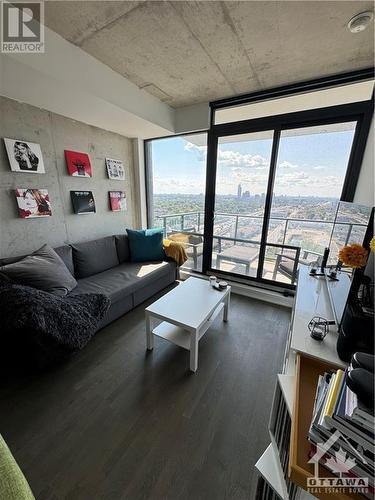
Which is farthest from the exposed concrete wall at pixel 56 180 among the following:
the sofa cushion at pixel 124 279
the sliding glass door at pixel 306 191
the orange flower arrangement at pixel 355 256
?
the orange flower arrangement at pixel 355 256

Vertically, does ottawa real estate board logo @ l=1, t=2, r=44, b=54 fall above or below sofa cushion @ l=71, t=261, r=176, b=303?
above

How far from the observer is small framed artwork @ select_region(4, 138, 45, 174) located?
201 centimetres

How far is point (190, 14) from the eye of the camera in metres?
1.42

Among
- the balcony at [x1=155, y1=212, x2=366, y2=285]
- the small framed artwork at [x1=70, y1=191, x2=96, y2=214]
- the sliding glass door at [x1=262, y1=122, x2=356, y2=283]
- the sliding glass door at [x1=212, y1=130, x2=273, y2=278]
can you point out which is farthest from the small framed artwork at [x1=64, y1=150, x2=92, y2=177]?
the sliding glass door at [x1=262, y1=122, x2=356, y2=283]

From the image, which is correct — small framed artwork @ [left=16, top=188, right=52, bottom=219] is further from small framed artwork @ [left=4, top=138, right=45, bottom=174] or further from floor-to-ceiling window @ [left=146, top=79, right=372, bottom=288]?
floor-to-ceiling window @ [left=146, top=79, right=372, bottom=288]

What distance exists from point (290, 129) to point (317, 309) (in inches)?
85.9

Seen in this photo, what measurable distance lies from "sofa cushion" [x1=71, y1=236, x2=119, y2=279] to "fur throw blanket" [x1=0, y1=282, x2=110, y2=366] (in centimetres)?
90

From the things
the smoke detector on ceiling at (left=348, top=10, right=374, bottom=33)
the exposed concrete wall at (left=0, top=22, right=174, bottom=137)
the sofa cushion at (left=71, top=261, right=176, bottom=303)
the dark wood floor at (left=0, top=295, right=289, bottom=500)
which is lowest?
the dark wood floor at (left=0, top=295, right=289, bottom=500)

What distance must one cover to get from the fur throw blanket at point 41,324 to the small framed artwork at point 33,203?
3.03 feet

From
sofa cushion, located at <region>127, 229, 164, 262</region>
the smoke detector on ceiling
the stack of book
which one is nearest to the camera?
the stack of book

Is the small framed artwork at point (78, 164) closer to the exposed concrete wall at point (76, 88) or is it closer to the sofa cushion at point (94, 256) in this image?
the exposed concrete wall at point (76, 88)

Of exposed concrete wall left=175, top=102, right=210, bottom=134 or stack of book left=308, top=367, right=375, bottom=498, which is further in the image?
exposed concrete wall left=175, top=102, right=210, bottom=134

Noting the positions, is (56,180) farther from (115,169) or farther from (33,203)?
(115,169)

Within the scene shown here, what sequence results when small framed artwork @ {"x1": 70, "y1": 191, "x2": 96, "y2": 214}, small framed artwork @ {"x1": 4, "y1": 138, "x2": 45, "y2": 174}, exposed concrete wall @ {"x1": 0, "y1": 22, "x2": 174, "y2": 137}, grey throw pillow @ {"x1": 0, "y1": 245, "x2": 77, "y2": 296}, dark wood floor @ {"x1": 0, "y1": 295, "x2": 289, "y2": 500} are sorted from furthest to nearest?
small framed artwork @ {"x1": 70, "y1": 191, "x2": 96, "y2": 214} < small framed artwork @ {"x1": 4, "y1": 138, "x2": 45, "y2": 174} < grey throw pillow @ {"x1": 0, "y1": 245, "x2": 77, "y2": 296} < exposed concrete wall @ {"x1": 0, "y1": 22, "x2": 174, "y2": 137} < dark wood floor @ {"x1": 0, "y1": 295, "x2": 289, "y2": 500}
